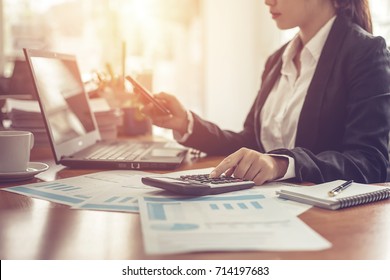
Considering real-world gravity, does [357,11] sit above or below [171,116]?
above

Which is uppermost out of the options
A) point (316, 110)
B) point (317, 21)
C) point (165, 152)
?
point (317, 21)

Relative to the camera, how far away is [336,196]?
81 cm

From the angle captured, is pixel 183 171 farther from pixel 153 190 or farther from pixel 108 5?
pixel 108 5

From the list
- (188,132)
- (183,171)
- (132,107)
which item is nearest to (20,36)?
(132,107)

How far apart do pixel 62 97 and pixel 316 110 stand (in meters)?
0.67

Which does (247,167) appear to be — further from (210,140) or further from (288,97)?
(288,97)

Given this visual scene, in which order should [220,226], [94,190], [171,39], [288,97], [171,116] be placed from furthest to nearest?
1. [171,39]
2. [288,97]
3. [171,116]
4. [94,190]
5. [220,226]

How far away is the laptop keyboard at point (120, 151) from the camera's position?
1.24 metres

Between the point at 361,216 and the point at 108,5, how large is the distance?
3.85 metres

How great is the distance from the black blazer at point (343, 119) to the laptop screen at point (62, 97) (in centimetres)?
32

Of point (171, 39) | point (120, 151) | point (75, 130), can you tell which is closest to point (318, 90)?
point (120, 151)

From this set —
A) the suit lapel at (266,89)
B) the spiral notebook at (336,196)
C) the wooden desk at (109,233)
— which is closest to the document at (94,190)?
the wooden desk at (109,233)

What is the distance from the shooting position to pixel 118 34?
4.30 m

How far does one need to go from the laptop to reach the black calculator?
0.93ft
